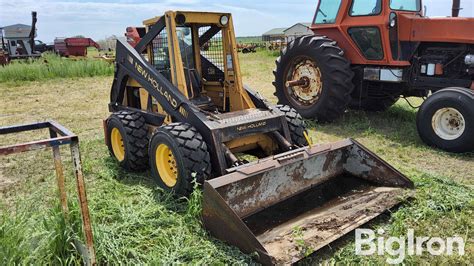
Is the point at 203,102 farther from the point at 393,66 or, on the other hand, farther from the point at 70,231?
the point at 393,66

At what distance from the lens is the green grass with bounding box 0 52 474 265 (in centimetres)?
261

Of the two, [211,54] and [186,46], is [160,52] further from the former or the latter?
[211,54]

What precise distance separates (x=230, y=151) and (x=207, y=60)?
1466 mm

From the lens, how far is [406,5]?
6523mm

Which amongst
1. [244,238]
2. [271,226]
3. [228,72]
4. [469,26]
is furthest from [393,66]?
[244,238]

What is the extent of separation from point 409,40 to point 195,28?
3.59m

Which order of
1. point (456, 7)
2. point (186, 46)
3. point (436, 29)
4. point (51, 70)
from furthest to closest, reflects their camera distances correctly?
point (51, 70)
point (456, 7)
point (436, 29)
point (186, 46)

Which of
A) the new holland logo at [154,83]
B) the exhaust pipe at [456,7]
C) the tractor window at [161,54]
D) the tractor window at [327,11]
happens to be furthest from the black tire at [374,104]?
the new holland logo at [154,83]

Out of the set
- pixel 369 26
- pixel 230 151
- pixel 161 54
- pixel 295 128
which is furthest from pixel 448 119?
pixel 161 54

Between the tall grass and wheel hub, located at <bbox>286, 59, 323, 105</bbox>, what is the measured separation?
32.1ft

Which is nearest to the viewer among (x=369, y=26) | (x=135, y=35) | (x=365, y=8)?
(x=135, y=35)

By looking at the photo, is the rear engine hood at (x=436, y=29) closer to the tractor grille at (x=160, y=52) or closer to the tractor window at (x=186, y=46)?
the tractor window at (x=186, y=46)

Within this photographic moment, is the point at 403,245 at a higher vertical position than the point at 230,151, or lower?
lower

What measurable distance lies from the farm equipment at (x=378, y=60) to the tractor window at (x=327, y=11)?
0.02m
